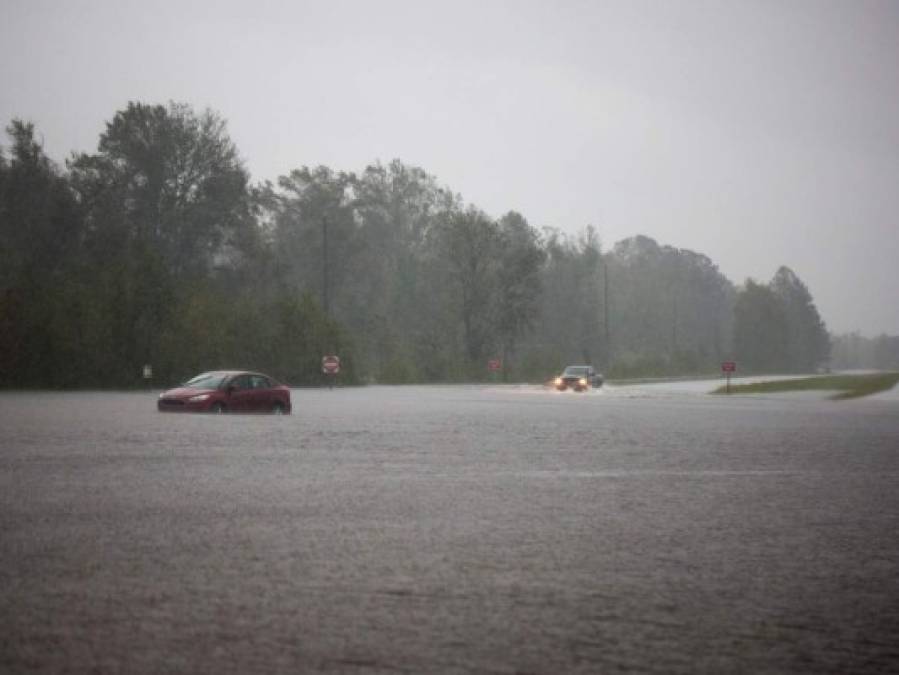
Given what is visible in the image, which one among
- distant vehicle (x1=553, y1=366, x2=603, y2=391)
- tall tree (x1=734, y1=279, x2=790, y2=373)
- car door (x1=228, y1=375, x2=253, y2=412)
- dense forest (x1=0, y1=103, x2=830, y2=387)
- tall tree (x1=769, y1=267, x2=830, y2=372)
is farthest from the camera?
tall tree (x1=769, y1=267, x2=830, y2=372)

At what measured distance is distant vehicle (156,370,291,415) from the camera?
2538cm

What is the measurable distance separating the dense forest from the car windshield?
68.2 ft

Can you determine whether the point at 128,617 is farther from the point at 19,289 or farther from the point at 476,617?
the point at 19,289

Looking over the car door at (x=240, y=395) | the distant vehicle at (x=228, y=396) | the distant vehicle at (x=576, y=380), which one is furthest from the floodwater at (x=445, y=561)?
the distant vehicle at (x=576, y=380)

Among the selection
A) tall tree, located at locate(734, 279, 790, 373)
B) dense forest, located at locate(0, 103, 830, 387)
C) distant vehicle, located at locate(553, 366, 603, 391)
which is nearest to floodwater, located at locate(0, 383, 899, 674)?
dense forest, located at locate(0, 103, 830, 387)

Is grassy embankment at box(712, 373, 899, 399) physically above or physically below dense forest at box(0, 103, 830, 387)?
below

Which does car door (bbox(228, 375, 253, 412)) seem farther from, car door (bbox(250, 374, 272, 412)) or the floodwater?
the floodwater

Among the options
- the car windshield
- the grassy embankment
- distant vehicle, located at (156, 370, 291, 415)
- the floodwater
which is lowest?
the floodwater

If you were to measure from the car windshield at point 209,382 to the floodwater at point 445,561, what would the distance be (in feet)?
33.8

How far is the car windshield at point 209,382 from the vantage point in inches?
1025

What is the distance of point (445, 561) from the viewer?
281 inches

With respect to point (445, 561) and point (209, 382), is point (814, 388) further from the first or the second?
point (445, 561)

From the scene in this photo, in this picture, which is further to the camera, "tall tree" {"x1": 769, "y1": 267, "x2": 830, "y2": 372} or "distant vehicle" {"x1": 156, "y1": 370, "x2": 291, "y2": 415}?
"tall tree" {"x1": 769, "y1": 267, "x2": 830, "y2": 372}

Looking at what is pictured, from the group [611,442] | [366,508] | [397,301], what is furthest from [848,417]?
[397,301]
